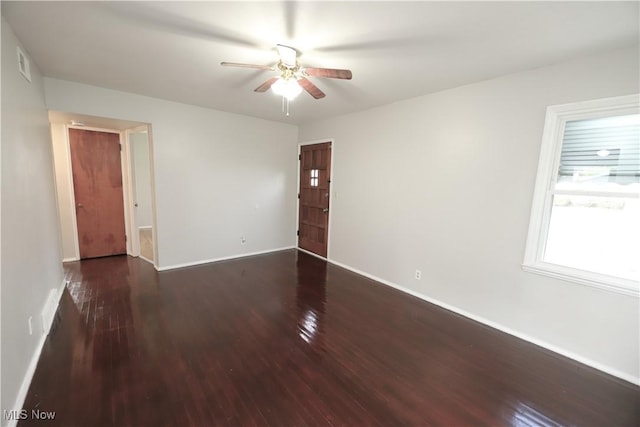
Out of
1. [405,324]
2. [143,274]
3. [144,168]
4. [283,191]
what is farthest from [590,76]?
[144,168]

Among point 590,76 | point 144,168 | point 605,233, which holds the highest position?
point 590,76

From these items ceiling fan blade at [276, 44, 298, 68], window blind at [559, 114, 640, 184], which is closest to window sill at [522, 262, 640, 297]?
window blind at [559, 114, 640, 184]

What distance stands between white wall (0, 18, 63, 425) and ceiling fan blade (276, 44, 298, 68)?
1932 mm

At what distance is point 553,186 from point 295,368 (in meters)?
2.87

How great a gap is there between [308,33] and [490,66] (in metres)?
1.76

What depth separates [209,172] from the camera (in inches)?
177

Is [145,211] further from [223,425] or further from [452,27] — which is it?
[452,27]

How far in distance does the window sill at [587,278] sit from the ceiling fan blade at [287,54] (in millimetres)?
2941

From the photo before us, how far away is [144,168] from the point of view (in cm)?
696

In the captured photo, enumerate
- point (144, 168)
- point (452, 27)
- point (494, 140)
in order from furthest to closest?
point (144, 168)
point (494, 140)
point (452, 27)

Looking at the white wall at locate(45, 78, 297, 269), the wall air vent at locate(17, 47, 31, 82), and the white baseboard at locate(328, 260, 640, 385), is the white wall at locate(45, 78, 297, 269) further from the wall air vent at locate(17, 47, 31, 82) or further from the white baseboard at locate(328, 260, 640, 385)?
the white baseboard at locate(328, 260, 640, 385)

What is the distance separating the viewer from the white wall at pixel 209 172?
12.1 feet

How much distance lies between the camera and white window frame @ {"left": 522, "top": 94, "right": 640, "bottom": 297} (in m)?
2.15

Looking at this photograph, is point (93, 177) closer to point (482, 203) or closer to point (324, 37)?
point (324, 37)
